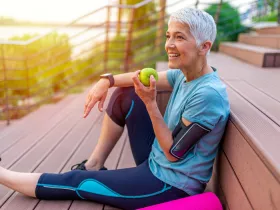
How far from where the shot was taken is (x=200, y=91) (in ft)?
4.85

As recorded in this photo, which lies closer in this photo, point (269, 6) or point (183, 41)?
point (183, 41)

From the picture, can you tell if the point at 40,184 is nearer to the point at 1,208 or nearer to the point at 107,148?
the point at 1,208

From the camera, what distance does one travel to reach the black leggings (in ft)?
5.35

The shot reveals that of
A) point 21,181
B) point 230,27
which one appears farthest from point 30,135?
point 230,27

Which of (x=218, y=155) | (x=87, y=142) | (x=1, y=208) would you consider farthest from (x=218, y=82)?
(x=87, y=142)

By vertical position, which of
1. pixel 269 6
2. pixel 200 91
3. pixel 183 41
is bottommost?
pixel 200 91

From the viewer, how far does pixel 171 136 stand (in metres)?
1.50

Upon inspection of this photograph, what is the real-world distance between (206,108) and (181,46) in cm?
27

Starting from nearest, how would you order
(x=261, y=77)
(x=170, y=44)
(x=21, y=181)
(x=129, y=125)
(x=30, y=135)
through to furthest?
(x=170, y=44) → (x=21, y=181) → (x=129, y=125) → (x=261, y=77) → (x=30, y=135)

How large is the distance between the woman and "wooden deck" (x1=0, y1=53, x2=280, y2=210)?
0.31ft

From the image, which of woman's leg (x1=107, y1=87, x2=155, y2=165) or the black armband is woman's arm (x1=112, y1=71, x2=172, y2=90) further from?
the black armband

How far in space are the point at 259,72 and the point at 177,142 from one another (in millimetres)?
2100

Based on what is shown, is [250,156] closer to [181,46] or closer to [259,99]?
[181,46]

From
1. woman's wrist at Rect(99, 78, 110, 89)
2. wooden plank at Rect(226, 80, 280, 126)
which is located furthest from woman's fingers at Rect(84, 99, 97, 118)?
wooden plank at Rect(226, 80, 280, 126)
